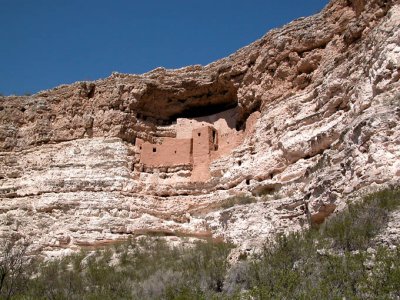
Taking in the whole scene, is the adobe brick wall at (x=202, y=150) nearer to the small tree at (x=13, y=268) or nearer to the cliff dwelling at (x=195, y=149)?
the cliff dwelling at (x=195, y=149)

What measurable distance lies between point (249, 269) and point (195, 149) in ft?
39.2

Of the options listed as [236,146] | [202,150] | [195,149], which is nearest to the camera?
[236,146]

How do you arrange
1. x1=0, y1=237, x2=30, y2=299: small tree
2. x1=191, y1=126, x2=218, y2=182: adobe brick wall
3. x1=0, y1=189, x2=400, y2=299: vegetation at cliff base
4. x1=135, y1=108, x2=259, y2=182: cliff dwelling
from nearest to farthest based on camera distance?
1. x1=0, y1=189, x2=400, y2=299: vegetation at cliff base
2. x1=0, y1=237, x2=30, y2=299: small tree
3. x1=191, y1=126, x2=218, y2=182: adobe brick wall
4. x1=135, y1=108, x2=259, y2=182: cliff dwelling

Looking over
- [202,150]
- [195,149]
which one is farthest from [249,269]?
[195,149]

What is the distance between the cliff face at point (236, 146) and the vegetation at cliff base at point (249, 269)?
134cm

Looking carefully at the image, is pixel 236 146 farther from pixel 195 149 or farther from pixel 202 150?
pixel 195 149

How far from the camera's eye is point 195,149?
23.1 m

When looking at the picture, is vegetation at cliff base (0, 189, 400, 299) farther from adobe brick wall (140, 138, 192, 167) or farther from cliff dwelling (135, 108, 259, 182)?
adobe brick wall (140, 138, 192, 167)

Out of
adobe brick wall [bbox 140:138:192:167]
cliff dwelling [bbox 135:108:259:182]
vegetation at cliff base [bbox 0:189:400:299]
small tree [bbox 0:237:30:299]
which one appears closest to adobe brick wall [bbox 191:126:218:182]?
cliff dwelling [bbox 135:108:259:182]

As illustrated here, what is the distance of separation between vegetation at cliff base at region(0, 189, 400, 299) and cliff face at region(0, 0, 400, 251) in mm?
1338

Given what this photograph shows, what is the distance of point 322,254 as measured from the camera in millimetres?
10250

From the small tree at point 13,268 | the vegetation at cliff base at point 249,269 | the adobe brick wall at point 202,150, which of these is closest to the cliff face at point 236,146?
the adobe brick wall at point 202,150

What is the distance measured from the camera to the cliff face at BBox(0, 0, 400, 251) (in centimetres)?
1441

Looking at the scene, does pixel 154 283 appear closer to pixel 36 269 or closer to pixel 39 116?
pixel 36 269
